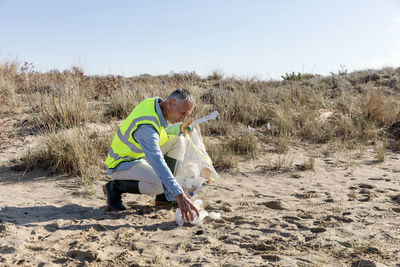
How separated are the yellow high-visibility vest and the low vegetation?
4.40ft

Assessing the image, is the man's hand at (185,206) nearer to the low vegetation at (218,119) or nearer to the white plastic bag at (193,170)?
the white plastic bag at (193,170)

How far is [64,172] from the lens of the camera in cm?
516

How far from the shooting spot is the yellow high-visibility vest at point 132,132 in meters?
3.38

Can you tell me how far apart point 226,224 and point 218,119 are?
12.9 feet

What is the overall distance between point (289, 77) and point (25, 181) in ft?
36.5

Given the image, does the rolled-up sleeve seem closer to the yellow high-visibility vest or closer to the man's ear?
the yellow high-visibility vest

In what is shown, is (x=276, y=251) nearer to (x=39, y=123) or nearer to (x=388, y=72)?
(x=39, y=123)

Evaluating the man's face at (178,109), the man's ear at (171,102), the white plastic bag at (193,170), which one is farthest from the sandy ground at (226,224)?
the man's ear at (171,102)

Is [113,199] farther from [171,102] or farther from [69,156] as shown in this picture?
[69,156]

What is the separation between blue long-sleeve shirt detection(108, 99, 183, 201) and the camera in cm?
316

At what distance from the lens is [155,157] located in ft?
10.6

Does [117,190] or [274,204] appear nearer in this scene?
[117,190]

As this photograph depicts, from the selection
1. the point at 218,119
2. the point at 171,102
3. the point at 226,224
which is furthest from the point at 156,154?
the point at 218,119

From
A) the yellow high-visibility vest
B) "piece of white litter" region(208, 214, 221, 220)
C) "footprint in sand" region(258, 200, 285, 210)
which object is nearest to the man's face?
the yellow high-visibility vest
